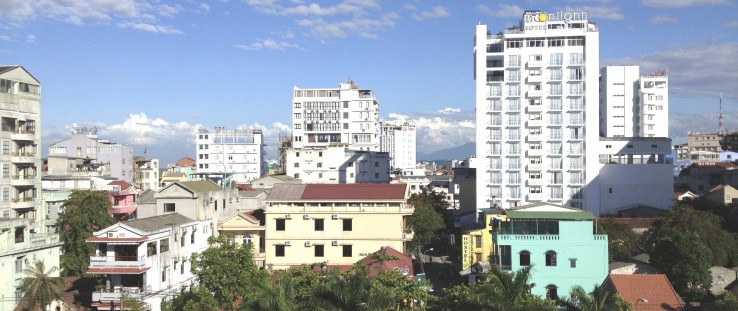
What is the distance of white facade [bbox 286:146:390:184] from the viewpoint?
92.4m

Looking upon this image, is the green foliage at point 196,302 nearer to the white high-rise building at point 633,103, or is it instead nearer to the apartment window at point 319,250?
the apartment window at point 319,250

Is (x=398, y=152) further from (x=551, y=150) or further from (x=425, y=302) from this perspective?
(x=425, y=302)

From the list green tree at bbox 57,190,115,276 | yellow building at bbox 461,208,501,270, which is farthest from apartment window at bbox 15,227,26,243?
yellow building at bbox 461,208,501,270

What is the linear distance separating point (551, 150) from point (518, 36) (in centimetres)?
1166

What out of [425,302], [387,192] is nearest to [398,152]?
[387,192]

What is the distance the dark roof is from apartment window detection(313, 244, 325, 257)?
296 centimetres

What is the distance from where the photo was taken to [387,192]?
43.5 m

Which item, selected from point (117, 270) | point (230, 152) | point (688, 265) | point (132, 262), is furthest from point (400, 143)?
point (117, 270)

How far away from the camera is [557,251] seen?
3566cm

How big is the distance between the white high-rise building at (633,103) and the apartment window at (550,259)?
2962 inches

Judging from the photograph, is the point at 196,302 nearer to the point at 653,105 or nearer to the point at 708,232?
the point at 708,232

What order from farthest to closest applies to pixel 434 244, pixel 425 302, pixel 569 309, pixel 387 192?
pixel 434 244
pixel 387 192
pixel 425 302
pixel 569 309

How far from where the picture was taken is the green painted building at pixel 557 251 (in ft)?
116

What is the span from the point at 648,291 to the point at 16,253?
32.0 m
